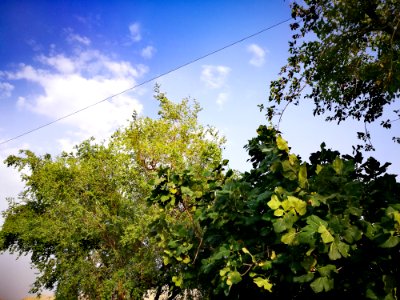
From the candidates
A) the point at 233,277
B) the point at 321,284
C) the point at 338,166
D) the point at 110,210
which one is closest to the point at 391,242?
the point at 321,284

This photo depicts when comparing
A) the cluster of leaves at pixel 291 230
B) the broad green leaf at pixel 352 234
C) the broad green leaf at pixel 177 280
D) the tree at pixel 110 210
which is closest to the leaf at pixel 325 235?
the cluster of leaves at pixel 291 230

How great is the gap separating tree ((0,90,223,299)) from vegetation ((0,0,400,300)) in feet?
0.27

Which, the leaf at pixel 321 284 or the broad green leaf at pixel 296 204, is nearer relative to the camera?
the leaf at pixel 321 284

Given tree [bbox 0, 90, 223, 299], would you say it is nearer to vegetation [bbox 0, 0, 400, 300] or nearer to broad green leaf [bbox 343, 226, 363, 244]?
vegetation [bbox 0, 0, 400, 300]

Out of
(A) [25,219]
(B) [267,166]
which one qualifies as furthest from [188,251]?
(A) [25,219]

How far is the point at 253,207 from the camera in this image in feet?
10.1

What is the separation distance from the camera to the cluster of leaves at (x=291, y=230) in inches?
93.0

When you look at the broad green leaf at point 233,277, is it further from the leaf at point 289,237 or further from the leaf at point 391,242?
the leaf at point 391,242

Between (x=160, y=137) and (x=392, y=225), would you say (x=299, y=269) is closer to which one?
(x=392, y=225)

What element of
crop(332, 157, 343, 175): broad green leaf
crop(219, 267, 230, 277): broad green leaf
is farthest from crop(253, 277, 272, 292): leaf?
crop(332, 157, 343, 175): broad green leaf

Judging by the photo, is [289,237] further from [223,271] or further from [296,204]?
[223,271]

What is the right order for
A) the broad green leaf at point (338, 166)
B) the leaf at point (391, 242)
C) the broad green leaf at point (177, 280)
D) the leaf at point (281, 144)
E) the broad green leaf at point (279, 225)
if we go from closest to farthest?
the leaf at point (391, 242) < the broad green leaf at point (279, 225) < the broad green leaf at point (338, 166) < the leaf at point (281, 144) < the broad green leaf at point (177, 280)

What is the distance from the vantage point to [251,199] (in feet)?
11.0

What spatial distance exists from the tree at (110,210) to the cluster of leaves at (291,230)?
1061 centimetres
